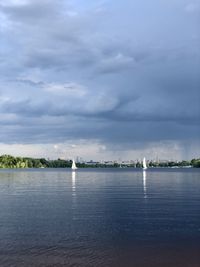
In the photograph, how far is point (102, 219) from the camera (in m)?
56.4

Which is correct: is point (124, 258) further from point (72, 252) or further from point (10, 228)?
point (10, 228)

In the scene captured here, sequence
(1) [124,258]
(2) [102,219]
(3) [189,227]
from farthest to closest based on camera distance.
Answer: (2) [102,219] → (3) [189,227] → (1) [124,258]

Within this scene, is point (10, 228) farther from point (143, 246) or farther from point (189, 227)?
point (189, 227)

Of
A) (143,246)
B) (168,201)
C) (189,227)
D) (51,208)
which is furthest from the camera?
(168,201)

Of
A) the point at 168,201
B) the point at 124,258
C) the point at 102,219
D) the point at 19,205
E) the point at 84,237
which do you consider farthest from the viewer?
the point at 168,201

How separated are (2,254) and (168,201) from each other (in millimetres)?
50512

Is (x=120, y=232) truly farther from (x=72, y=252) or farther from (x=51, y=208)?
(x=51, y=208)

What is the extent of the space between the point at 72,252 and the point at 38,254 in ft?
10.2

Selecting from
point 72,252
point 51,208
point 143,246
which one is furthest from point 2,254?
point 51,208

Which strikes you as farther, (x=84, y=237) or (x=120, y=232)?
(x=120, y=232)

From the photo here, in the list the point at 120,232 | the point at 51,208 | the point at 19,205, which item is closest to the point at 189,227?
the point at 120,232

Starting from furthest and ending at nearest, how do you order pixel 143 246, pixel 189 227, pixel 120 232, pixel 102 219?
pixel 102 219
pixel 189 227
pixel 120 232
pixel 143 246

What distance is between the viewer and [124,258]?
35.3 m

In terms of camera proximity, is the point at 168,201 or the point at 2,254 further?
the point at 168,201
